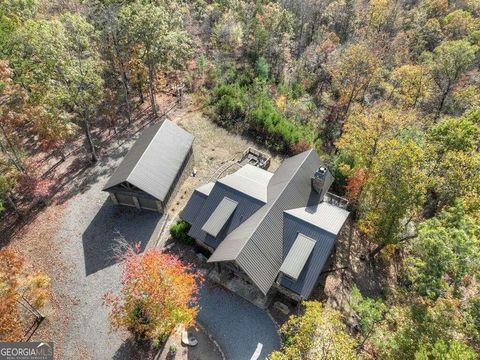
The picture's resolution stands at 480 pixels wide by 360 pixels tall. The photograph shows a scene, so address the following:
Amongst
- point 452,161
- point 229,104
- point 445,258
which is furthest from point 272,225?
point 229,104

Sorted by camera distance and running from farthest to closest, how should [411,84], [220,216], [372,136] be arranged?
[411,84] → [372,136] → [220,216]

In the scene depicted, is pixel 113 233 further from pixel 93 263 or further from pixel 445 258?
pixel 445 258

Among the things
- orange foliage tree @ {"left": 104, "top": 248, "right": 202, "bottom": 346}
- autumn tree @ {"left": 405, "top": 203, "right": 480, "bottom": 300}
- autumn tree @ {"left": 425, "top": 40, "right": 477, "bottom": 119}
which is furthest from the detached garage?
autumn tree @ {"left": 425, "top": 40, "right": 477, "bottom": 119}

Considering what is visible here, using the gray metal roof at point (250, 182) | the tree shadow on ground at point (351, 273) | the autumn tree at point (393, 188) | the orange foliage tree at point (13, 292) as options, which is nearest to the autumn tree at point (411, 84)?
the autumn tree at point (393, 188)

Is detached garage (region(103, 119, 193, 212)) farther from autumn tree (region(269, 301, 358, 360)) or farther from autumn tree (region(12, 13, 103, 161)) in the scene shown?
autumn tree (region(269, 301, 358, 360))

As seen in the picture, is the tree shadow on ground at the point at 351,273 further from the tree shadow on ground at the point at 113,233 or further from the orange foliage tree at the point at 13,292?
the orange foliage tree at the point at 13,292

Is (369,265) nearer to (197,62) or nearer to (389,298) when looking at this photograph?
(389,298)
